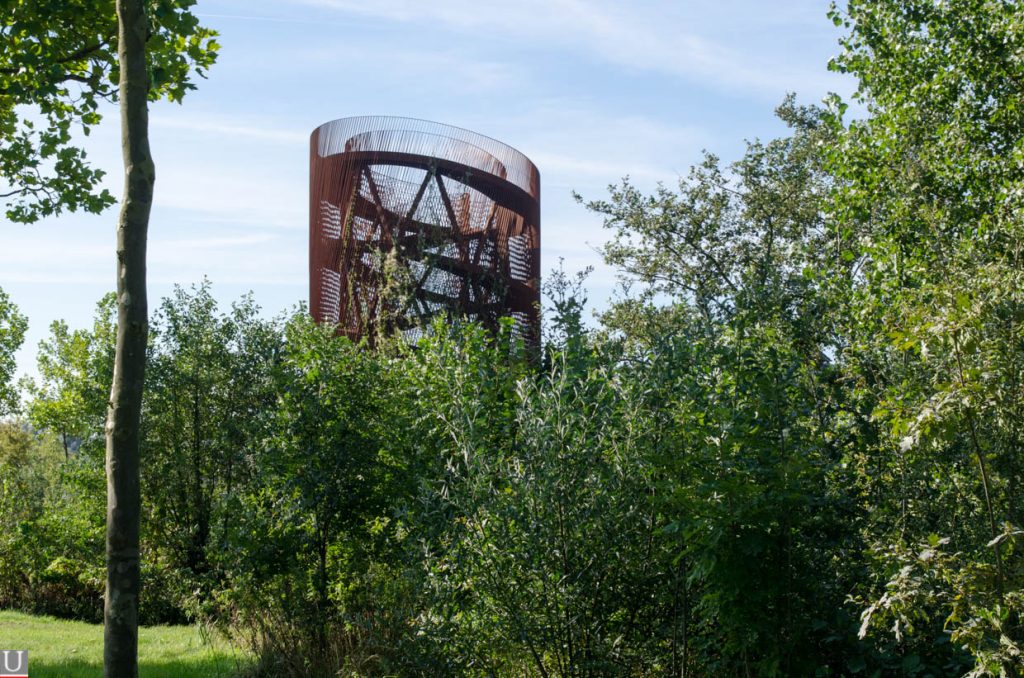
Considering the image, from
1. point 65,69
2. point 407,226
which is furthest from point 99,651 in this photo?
point 407,226

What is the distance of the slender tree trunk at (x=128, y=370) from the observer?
458cm

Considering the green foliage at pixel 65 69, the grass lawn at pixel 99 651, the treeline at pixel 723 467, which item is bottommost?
the grass lawn at pixel 99 651

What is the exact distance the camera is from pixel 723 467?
541 centimetres

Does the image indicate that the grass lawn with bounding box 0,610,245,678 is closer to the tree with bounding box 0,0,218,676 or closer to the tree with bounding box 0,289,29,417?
the tree with bounding box 0,0,218,676

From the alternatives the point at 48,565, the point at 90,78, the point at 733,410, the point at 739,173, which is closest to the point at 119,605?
the point at 733,410

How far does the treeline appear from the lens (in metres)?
5.21

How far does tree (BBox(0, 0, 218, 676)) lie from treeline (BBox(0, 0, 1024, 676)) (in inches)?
91.2

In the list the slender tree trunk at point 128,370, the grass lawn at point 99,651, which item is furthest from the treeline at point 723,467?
the slender tree trunk at point 128,370

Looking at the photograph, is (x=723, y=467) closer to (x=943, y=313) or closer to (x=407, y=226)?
(x=943, y=313)

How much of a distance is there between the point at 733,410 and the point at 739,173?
52.7ft

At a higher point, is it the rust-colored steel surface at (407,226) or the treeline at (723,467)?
the rust-colored steel surface at (407,226)

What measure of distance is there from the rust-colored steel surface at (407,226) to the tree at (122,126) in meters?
11.6

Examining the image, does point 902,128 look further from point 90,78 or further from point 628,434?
point 90,78

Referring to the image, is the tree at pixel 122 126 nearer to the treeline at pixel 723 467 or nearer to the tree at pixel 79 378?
the treeline at pixel 723 467
